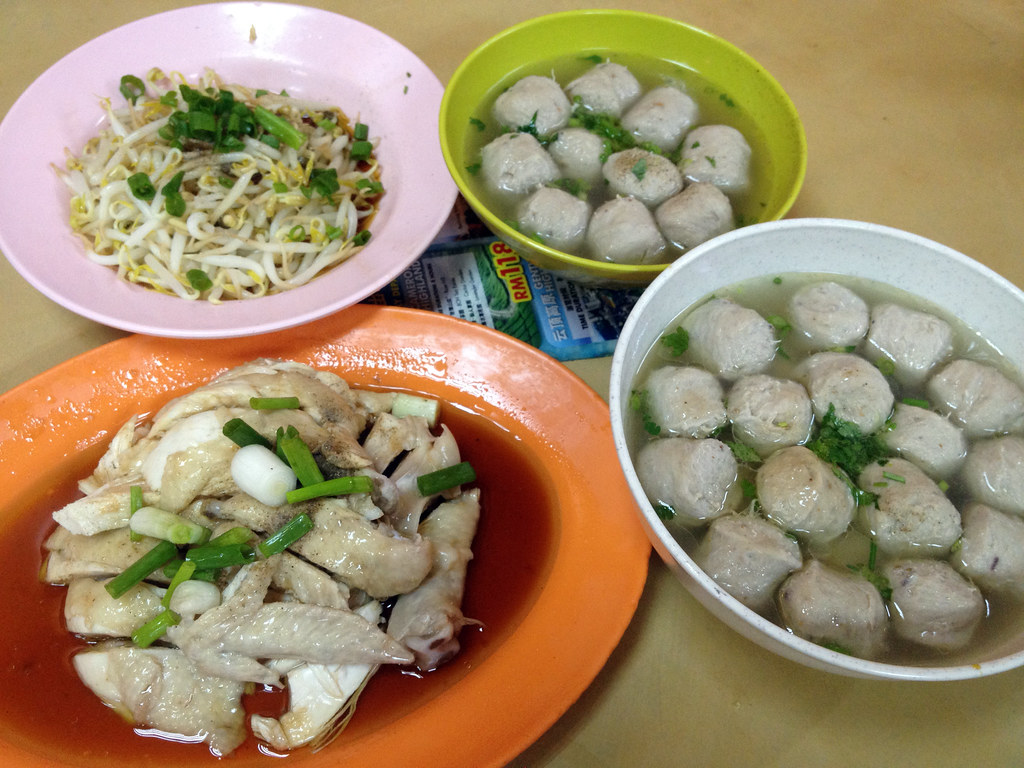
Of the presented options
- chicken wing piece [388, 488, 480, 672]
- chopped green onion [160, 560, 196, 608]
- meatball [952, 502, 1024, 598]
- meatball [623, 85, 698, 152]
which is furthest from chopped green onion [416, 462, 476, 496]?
meatball [623, 85, 698, 152]

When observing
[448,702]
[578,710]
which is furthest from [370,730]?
[578,710]

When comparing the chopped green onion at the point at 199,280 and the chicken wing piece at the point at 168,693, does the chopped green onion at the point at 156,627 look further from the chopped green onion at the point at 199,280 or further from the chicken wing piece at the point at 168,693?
the chopped green onion at the point at 199,280

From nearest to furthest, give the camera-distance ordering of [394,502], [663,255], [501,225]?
[394,502]
[501,225]
[663,255]

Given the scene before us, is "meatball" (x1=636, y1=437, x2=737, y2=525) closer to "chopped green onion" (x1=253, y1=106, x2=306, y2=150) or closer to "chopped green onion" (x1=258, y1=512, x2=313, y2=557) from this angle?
"chopped green onion" (x1=258, y1=512, x2=313, y2=557)

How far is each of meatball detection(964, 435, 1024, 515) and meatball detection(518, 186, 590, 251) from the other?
115cm

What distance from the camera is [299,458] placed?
1.58 m

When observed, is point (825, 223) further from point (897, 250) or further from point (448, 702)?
point (448, 702)

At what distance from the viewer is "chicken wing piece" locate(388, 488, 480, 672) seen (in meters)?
1.58

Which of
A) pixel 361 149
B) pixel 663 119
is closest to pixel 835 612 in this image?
pixel 663 119

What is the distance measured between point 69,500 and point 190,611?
585 millimetres

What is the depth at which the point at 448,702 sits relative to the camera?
1521 millimetres

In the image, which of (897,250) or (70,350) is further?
(70,350)

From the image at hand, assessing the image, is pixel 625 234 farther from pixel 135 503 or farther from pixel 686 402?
pixel 135 503

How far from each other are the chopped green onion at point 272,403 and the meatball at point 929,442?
1406 millimetres
